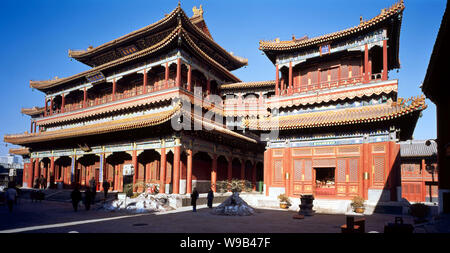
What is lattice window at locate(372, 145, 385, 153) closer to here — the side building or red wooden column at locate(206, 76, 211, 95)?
the side building

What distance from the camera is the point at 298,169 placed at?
19438mm

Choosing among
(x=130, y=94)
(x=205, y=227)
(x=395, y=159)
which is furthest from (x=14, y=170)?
(x=395, y=159)

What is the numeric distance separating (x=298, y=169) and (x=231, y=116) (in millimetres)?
11893

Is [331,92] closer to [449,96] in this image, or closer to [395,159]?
[395,159]

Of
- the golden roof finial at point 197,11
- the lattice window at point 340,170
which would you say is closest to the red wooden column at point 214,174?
the lattice window at point 340,170

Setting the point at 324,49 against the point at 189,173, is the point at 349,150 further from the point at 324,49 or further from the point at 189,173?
the point at 189,173

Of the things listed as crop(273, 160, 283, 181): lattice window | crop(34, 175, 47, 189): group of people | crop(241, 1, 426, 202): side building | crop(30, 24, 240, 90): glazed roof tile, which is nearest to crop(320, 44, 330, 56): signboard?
crop(241, 1, 426, 202): side building

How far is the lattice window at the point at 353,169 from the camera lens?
58.4 ft

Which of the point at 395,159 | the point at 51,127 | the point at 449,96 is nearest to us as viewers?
the point at 449,96

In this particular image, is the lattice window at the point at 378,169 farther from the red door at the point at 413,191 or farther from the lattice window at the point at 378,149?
the red door at the point at 413,191

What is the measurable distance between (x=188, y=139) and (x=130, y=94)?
34.0ft

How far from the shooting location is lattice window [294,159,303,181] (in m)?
19.3

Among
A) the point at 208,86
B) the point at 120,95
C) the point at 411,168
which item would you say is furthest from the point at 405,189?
the point at 120,95

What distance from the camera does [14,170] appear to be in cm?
5134
